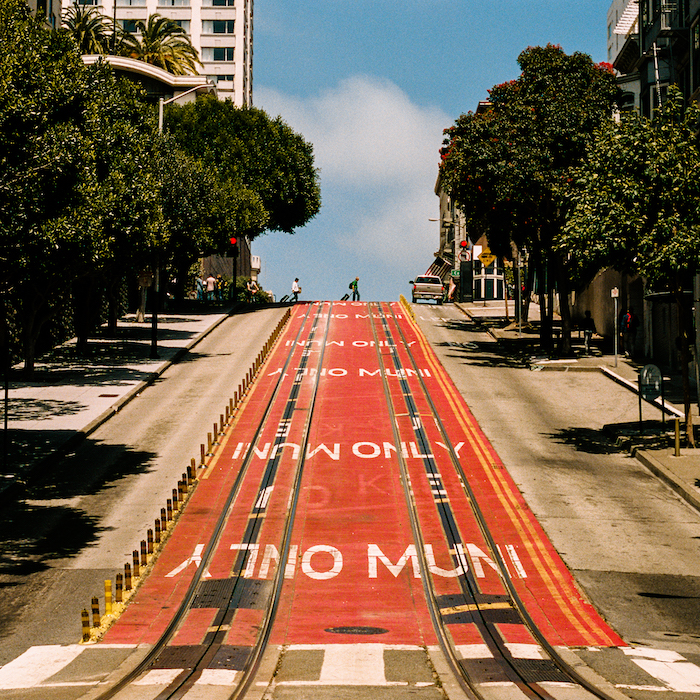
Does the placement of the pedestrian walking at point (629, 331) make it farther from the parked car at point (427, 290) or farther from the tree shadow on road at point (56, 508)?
the parked car at point (427, 290)

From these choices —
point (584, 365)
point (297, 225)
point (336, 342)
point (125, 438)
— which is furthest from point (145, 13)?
point (125, 438)

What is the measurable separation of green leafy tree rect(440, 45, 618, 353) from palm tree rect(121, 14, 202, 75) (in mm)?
53390

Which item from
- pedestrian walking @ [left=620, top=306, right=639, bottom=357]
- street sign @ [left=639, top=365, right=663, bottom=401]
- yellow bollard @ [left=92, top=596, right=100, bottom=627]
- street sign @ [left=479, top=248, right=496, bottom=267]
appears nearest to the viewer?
yellow bollard @ [left=92, top=596, right=100, bottom=627]

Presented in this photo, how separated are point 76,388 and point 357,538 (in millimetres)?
20426

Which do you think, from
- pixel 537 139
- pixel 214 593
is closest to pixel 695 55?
pixel 537 139

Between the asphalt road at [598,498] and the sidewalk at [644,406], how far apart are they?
0.37m

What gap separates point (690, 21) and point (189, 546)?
32.3m

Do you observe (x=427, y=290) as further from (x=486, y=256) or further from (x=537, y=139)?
(x=537, y=139)

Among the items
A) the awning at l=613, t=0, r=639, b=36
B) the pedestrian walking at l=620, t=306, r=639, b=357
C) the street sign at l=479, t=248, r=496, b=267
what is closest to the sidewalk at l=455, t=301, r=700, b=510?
the pedestrian walking at l=620, t=306, r=639, b=357

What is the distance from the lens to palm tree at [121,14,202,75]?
9244 cm

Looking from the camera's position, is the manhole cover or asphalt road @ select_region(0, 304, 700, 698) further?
asphalt road @ select_region(0, 304, 700, 698)

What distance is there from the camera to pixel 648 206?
89.8ft

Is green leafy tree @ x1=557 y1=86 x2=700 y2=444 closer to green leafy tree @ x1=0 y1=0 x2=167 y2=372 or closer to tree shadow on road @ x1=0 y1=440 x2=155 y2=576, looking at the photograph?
tree shadow on road @ x1=0 y1=440 x2=155 y2=576

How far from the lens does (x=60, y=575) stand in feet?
57.4
